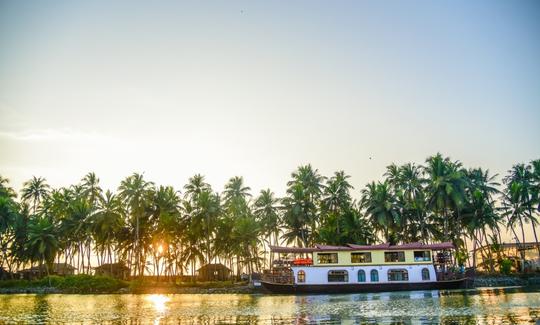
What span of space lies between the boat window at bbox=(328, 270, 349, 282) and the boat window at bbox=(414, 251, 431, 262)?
7102 mm

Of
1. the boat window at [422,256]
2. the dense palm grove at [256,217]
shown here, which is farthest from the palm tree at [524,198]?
the boat window at [422,256]

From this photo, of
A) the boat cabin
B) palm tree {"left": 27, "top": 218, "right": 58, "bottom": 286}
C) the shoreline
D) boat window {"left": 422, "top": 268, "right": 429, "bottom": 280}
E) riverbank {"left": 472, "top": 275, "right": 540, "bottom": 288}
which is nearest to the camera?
boat window {"left": 422, "top": 268, "right": 429, "bottom": 280}

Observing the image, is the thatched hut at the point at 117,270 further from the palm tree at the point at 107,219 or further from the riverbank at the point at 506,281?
the riverbank at the point at 506,281

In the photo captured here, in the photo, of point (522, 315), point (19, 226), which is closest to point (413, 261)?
point (522, 315)

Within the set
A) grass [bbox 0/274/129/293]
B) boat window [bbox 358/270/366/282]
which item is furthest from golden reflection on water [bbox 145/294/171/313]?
boat window [bbox 358/270/366/282]

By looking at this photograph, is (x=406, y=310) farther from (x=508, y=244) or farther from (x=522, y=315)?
(x=508, y=244)

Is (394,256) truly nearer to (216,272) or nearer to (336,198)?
(336,198)

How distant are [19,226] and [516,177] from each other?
7100 cm

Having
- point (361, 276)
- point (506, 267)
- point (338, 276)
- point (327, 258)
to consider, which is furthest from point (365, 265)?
point (506, 267)

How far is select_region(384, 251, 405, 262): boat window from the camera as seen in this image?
145 ft

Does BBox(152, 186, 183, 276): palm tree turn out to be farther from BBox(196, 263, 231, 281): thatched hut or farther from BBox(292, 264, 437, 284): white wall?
BBox(292, 264, 437, 284): white wall

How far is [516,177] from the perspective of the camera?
2397 inches

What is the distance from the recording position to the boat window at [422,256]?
44.0 meters

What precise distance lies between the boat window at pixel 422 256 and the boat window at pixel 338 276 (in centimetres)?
710
